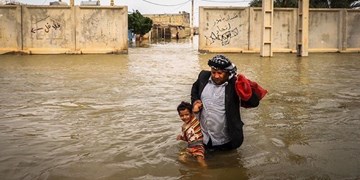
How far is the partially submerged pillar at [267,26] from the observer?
64.4 ft

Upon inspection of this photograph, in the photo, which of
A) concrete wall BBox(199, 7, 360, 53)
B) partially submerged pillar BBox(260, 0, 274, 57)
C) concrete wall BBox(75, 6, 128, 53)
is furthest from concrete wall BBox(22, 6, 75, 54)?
partially submerged pillar BBox(260, 0, 274, 57)

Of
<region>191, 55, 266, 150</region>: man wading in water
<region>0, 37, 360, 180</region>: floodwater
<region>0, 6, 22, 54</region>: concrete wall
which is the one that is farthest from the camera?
<region>0, 6, 22, 54</region>: concrete wall

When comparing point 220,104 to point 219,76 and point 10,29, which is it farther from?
point 10,29

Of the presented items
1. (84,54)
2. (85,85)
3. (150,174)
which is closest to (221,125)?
(150,174)

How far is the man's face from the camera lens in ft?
13.8

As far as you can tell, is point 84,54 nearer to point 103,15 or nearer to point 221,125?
point 103,15

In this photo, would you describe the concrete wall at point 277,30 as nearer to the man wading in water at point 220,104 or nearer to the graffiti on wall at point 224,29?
the graffiti on wall at point 224,29

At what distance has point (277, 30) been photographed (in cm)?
2314

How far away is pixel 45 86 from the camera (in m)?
9.61

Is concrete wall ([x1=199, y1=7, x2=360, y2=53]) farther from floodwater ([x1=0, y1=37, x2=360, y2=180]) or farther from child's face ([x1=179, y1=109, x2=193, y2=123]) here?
child's face ([x1=179, y1=109, x2=193, y2=123])

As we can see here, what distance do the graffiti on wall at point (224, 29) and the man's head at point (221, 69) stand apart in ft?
61.0

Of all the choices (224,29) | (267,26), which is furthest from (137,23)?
(267,26)

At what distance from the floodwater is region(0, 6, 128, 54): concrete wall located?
11.2 metres

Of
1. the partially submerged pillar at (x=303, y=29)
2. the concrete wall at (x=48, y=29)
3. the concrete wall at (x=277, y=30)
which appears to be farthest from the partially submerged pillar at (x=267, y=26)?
the concrete wall at (x=48, y=29)
